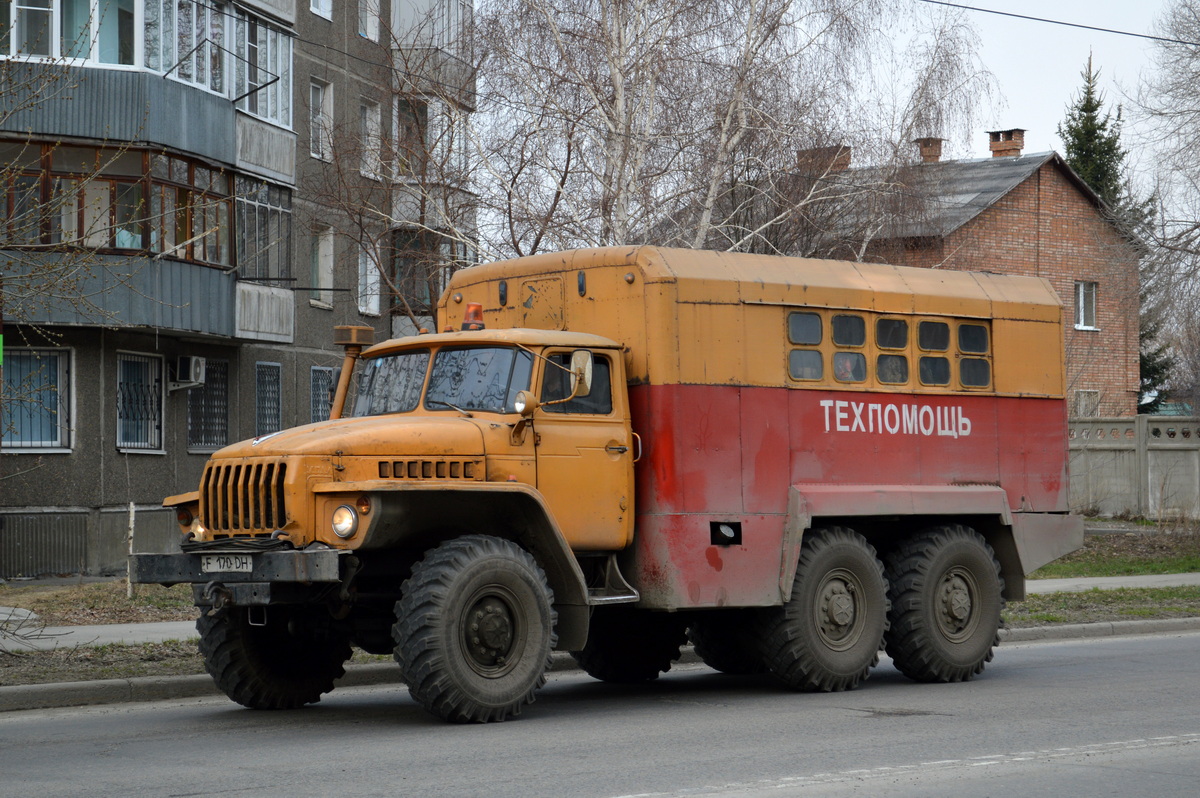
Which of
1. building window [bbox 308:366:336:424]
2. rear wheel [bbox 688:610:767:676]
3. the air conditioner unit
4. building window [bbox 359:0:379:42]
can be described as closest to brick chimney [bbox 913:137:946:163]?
building window [bbox 359:0:379:42]

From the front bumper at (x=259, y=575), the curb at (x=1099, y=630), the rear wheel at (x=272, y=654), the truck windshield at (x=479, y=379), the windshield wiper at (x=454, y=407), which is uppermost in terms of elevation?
the truck windshield at (x=479, y=379)

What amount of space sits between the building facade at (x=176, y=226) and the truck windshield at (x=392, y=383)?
1153cm

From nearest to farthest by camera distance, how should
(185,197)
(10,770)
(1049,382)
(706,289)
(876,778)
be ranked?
(876,778)
(10,770)
(706,289)
(1049,382)
(185,197)

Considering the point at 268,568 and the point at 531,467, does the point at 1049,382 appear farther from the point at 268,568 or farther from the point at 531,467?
the point at 268,568

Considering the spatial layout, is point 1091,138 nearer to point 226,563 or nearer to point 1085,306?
point 1085,306

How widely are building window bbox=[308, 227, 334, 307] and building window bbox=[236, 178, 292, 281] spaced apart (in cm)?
172

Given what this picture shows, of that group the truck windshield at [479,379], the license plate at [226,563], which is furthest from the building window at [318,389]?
the license plate at [226,563]

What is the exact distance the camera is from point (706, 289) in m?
11.9

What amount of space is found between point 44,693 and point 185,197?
16.4 meters

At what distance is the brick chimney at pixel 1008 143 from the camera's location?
166 ft

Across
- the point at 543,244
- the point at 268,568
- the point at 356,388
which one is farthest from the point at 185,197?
the point at 268,568

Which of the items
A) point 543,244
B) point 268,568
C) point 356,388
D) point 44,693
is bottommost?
point 44,693

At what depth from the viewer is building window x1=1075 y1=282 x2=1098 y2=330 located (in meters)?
45.7

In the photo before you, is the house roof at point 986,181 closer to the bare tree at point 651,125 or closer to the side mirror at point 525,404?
the bare tree at point 651,125
